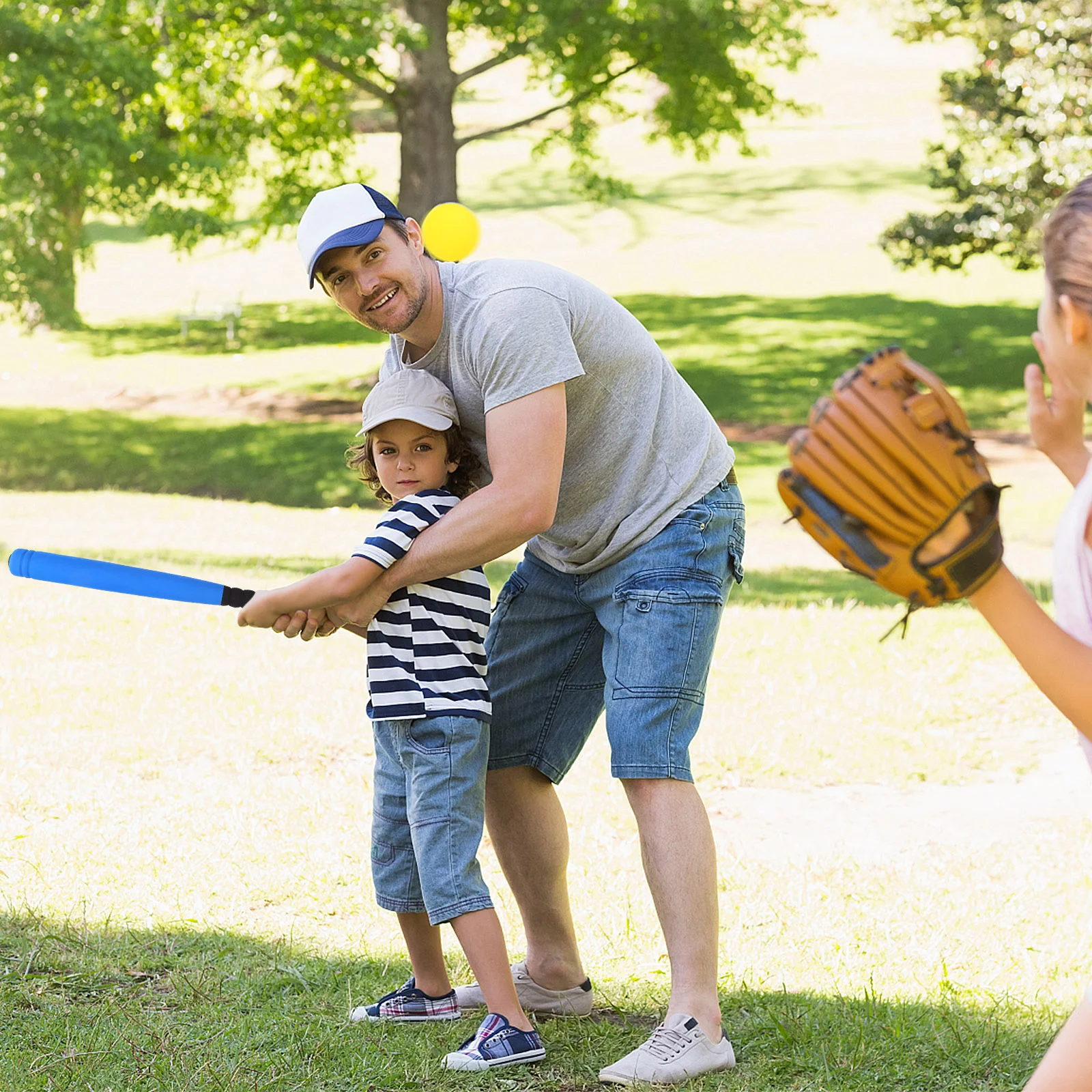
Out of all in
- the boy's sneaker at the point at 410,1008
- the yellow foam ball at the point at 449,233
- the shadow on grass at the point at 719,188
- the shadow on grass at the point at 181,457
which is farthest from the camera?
the shadow on grass at the point at 719,188

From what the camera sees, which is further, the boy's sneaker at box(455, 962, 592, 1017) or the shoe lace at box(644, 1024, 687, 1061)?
the boy's sneaker at box(455, 962, 592, 1017)

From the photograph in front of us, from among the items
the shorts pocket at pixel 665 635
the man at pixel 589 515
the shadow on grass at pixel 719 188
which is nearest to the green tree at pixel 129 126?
the man at pixel 589 515

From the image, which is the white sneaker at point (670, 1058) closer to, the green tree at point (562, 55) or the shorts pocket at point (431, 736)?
the shorts pocket at point (431, 736)

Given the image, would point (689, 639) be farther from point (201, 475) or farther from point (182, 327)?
point (182, 327)

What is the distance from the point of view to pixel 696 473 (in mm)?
3289

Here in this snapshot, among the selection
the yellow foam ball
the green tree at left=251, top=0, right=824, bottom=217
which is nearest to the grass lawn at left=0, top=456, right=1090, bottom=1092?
the yellow foam ball

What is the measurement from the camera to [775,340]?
2275 centimetres

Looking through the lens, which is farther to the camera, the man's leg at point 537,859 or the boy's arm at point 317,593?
the man's leg at point 537,859

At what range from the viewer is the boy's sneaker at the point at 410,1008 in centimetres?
339

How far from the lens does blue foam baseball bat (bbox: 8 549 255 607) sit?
301cm

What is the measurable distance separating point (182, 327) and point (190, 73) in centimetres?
1023

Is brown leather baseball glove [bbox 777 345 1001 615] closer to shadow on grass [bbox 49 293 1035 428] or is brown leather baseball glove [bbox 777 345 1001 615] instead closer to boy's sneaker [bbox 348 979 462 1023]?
boy's sneaker [bbox 348 979 462 1023]

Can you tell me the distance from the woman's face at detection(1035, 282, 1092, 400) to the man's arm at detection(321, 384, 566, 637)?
1.24m

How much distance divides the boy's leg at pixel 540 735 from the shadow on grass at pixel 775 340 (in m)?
15.0
